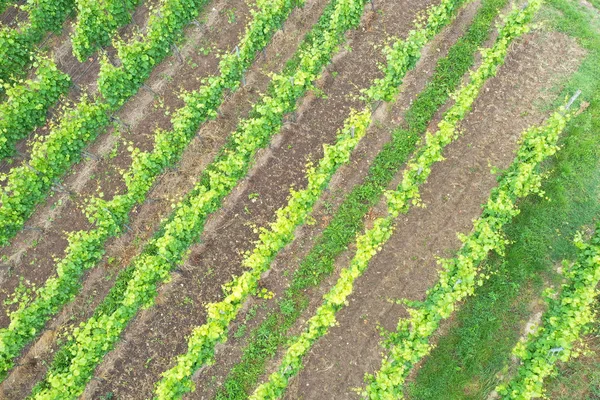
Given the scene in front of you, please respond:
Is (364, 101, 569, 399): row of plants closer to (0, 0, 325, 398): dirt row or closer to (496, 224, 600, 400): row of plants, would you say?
(496, 224, 600, 400): row of plants

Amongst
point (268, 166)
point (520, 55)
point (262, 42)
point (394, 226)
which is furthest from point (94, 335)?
point (520, 55)

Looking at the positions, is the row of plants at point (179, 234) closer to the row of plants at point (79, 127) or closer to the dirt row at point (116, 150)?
the dirt row at point (116, 150)

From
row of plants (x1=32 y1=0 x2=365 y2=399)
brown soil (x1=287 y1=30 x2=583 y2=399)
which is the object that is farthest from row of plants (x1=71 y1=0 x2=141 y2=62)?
brown soil (x1=287 y1=30 x2=583 y2=399)

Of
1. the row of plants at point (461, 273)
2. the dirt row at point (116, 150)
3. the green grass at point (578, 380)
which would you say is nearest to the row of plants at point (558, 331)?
the green grass at point (578, 380)

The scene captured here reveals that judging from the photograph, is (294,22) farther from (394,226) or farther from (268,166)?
Result: (394,226)

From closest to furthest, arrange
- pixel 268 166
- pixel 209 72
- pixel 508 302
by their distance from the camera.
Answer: pixel 508 302, pixel 268 166, pixel 209 72

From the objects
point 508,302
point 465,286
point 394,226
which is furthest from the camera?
point 394,226

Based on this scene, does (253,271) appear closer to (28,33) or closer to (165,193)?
(165,193)
